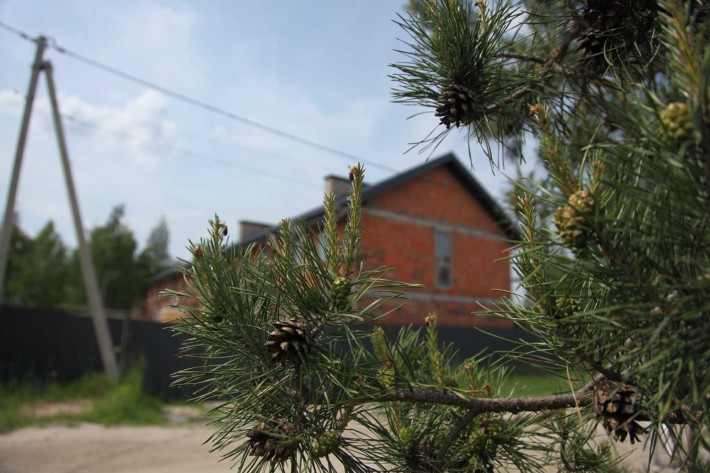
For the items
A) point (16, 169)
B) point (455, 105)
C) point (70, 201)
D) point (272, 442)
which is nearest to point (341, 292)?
point (272, 442)

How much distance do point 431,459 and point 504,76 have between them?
991mm

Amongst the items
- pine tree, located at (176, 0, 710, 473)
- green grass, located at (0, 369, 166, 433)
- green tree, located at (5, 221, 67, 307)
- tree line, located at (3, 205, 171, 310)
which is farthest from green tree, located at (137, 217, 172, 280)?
pine tree, located at (176, 0, 710, 473)

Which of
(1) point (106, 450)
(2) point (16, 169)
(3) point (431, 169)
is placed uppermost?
(3) point (431, 169)

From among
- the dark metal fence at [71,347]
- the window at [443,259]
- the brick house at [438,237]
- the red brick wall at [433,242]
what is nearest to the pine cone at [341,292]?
the dark metal fence at [71,347]

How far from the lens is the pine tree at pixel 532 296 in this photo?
69 centimetres

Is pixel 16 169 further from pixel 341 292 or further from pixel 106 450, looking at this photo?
pixel 341 292

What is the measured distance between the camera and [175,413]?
31.4 feet

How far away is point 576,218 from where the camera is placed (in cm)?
72

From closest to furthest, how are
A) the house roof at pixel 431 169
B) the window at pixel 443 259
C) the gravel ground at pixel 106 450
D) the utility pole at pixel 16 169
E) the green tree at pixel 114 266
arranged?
the gravel ground at pixel 106 450 → the utility pole at pixel 16 169 → the house roof at pixel 431 169 → the window at pixel 443 259 → the green tree at pixel 114 266

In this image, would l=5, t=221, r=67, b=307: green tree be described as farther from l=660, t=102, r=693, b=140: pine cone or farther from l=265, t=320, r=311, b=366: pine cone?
l=660, t=102, r=693, b=140: pine cone

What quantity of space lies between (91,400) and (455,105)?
35.1ft

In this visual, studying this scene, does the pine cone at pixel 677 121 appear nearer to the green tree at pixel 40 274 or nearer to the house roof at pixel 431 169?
the house roof at pixel 431 169

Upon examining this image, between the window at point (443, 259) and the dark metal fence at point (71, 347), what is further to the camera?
the window at point (443, 259)

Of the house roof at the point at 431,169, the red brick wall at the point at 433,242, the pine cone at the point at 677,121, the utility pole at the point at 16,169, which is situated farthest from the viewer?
the red brick wall at the point at 433,242
